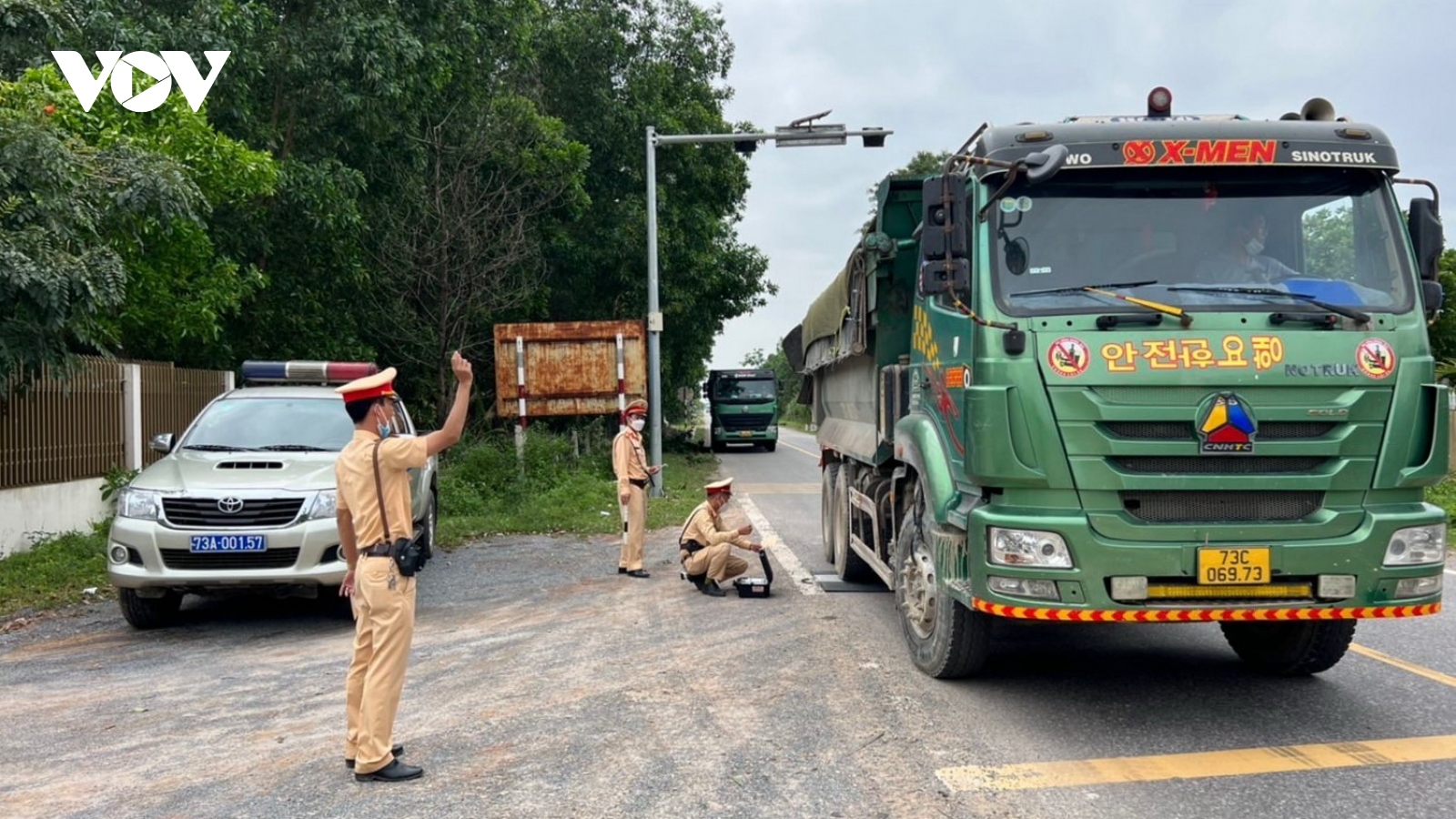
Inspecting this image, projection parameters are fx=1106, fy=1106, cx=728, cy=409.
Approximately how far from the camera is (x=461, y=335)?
20.9 meters

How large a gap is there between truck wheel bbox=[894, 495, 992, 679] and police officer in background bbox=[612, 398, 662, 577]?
3969 mm

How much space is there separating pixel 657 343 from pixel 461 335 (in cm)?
551

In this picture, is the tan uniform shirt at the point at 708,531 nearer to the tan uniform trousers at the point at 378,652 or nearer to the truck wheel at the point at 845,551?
the truck wheel at the point at 845,551

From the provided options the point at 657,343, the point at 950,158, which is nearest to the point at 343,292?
the point at 657,343

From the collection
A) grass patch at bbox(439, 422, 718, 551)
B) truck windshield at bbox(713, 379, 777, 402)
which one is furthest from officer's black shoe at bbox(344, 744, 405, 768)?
truck windshield at bbox(713, 379, 777, 402)

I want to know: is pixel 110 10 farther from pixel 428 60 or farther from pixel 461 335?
pixel 461 335

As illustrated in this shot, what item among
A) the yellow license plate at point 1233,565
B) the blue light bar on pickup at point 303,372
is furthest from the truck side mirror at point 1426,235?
the blue light bar on pickup at point 303,372

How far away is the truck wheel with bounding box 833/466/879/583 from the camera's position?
30.7 feet

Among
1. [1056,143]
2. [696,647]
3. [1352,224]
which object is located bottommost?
[696,647]

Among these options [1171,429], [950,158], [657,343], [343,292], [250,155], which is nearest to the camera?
[1171,429]

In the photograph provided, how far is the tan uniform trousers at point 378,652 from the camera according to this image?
4.57 meters

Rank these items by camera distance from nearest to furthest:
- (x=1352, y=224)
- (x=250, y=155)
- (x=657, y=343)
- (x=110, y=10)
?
(x=1352, y=224), (x=250, y=155), (x=110, y=10), (x=657, y=343)

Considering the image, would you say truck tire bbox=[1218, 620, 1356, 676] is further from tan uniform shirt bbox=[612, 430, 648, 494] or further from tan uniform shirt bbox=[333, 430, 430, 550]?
tan uniform shirt bbox=[612, 430, 648, 494]

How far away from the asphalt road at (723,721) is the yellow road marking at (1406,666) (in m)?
0.03
